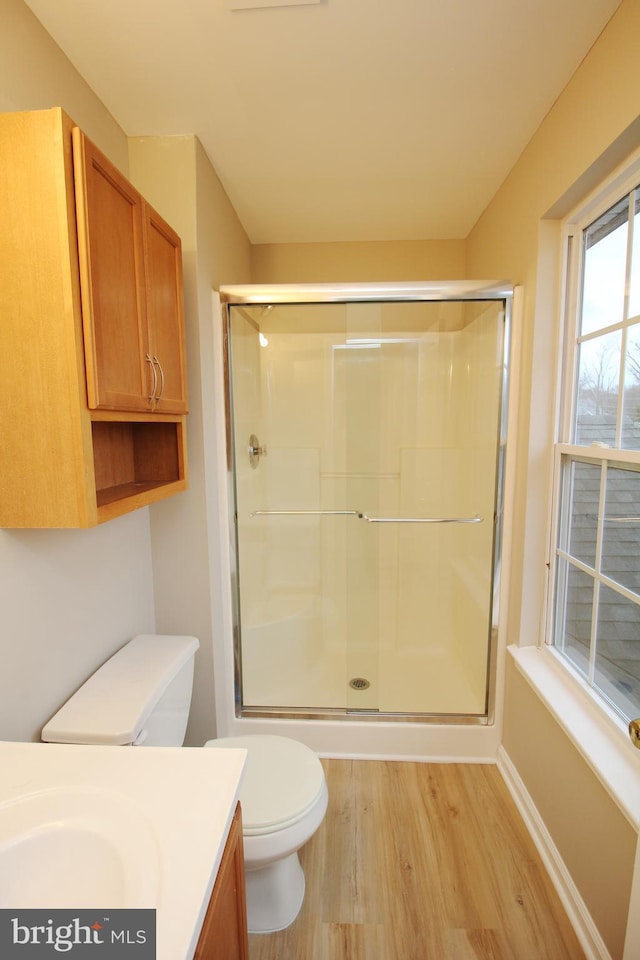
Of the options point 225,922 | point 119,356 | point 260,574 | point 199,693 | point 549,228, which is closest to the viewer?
point 225,922

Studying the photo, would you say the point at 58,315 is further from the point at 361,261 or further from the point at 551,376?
the point at 361,261

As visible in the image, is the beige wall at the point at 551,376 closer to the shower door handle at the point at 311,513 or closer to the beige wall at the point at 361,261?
the beige wall at the point at 361,261

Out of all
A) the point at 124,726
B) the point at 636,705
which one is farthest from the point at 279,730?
the point at 636,705

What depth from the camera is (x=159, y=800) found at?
776mm

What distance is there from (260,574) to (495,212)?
2.02 m

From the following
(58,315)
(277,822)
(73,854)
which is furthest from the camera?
(277,822)

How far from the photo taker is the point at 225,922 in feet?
2.55

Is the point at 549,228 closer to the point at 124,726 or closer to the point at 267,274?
the point at 267,274

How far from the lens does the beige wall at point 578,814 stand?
3.58 ft

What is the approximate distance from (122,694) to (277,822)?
546mm

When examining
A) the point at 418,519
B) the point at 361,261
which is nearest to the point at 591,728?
the point at 418,519

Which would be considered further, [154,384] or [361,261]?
[361,261]

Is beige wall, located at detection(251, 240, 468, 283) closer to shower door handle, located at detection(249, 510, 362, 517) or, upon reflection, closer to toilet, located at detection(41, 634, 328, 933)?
shower door handle, located at detection(249, 510, 362, 517)

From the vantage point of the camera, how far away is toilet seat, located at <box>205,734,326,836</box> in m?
1.17
